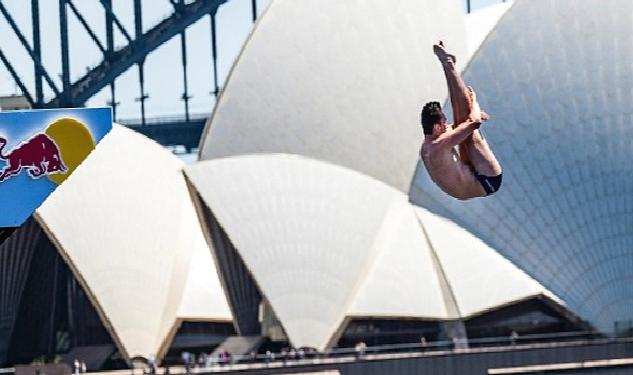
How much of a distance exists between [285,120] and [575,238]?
387 inches

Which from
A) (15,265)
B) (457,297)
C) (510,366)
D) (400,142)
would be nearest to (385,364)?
(510,366)

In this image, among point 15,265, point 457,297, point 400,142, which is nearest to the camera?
point 457,297

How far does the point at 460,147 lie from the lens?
15.5 meters

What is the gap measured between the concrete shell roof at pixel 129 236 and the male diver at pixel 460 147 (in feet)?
141

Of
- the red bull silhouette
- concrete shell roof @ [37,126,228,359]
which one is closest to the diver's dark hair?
the red bull silhouette

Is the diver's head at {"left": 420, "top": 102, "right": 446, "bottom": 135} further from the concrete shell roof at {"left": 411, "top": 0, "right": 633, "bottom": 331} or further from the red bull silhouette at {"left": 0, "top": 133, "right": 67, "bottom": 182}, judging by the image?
the concrete shell roof at {"left": 411, "top": 0, "right": 633, "bottom": 331}

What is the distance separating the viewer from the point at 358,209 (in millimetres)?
57500

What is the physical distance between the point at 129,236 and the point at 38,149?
35.8 meters

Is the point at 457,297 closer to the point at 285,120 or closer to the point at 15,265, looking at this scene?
the point at 285,120

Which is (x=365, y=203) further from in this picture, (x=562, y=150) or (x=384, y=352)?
(x=562, y=150)

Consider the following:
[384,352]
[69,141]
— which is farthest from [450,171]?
[384,352]

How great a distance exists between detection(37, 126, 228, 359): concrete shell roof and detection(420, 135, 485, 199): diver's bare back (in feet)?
141

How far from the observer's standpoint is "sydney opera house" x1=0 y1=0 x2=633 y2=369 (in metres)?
55.7

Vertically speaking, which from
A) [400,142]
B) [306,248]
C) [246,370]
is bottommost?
[246,370]
